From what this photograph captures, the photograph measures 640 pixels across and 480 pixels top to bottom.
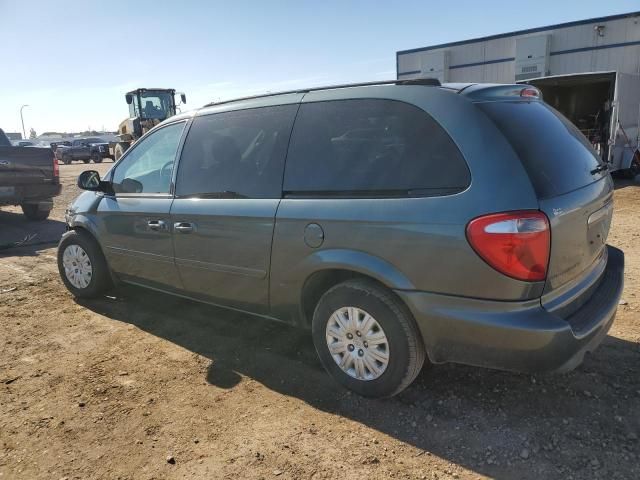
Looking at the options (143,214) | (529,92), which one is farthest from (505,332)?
(143,214)

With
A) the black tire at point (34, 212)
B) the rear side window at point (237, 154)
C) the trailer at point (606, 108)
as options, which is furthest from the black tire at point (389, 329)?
the trailer at point (606, 108)

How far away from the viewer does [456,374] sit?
3145mm

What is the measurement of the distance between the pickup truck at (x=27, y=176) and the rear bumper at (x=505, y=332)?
8.52 m

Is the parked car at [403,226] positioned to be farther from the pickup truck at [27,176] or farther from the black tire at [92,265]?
the pickup truck at [27,176]

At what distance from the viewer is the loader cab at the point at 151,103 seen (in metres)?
22.8

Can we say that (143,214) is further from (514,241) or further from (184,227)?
(514,241)

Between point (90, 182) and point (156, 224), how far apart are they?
107 centimetres

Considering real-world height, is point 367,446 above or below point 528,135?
below

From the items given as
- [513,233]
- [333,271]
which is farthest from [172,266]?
[513,233]

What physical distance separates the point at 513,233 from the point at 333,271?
3.53 ft

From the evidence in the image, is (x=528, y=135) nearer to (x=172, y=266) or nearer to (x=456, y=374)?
(x=456, y=374)

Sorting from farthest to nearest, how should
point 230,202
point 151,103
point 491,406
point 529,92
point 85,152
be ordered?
point 85,152
point 151,103
point 230,202
point 529,92
point 491,406

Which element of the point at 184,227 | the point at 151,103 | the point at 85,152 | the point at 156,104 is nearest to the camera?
the point at 184,227

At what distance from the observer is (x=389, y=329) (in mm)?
2682
